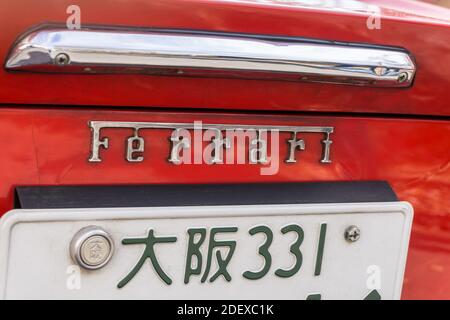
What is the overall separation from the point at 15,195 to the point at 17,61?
0.20m

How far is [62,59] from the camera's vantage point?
0.95 metres

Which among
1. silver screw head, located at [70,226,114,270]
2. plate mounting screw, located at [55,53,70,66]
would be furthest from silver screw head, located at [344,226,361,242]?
plate mounting screw, located at [55,53,70,66]

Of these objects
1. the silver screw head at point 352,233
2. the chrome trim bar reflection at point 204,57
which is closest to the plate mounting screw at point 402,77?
the chrome trim bar reflection at point 204,57

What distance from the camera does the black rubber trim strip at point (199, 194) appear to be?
3.29 ft

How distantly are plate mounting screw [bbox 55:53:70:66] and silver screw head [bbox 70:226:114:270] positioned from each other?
242 mm

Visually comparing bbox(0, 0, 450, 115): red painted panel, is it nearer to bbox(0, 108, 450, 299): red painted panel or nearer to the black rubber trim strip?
bbox(0, 108, 450, 299): red painted panel

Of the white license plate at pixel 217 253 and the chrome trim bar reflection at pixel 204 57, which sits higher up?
the chrome trim bar reflection at pixel 204 57

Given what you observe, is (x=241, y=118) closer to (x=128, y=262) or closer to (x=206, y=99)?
(x=206, y=99)

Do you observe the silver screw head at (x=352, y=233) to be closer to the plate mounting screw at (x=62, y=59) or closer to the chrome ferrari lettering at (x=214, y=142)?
the chrome ferrari lettering at (x=214, y=142)

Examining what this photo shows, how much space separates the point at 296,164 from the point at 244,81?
0.18m

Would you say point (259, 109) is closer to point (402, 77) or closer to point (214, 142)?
point (214, 142)

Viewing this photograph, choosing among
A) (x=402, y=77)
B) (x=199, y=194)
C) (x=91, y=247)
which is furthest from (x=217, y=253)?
(x=402, y=77)
